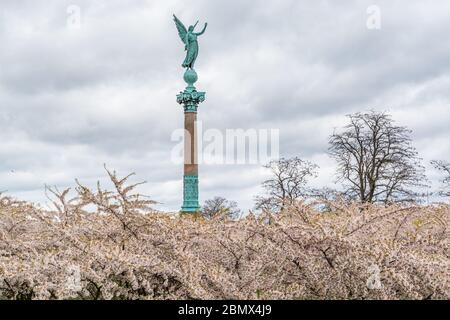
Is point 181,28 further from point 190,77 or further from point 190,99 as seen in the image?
point 190,99

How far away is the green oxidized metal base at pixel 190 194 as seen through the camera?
26.6m

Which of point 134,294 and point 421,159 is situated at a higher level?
point 421,159

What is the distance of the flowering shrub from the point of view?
3.30 meters

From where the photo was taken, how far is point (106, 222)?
13.7 feet

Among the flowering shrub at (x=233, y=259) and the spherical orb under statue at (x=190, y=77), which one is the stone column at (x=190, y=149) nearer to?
the spherical orb under statue at (x=190, y=77)

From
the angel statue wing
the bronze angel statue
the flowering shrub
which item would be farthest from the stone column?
the flowering shrub

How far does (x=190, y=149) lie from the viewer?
1043 inches

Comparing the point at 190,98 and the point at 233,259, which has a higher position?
the point at 190,98

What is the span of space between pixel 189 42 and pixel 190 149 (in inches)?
204

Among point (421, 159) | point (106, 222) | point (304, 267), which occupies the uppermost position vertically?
point (421, 159)

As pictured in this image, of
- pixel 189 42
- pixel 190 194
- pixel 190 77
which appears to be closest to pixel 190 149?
pixel 190 194
